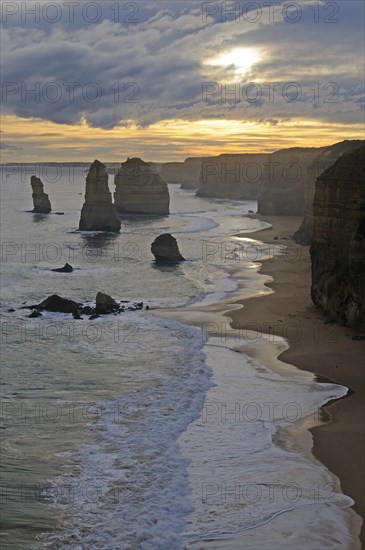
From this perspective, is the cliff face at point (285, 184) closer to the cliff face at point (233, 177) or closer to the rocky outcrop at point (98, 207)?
the rocky outcrop at point (98, 207)

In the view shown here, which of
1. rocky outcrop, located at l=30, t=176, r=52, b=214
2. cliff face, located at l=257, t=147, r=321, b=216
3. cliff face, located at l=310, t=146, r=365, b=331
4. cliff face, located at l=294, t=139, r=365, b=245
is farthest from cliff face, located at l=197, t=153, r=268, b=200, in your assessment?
cliff face, located at l=310, t=146, r=365, b=331

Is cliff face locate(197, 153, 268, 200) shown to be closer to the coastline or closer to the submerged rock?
the coastline

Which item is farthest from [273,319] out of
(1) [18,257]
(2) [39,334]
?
(1) [18,257]

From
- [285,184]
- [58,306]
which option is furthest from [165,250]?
[285,184]

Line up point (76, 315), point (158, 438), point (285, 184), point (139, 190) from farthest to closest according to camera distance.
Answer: point (285, 184) < point (139, 190) < point (76, 315) < point (158, 438)

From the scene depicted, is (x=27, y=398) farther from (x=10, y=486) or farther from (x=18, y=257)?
(x=18, y=257)

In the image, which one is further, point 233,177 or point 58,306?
point 233,177

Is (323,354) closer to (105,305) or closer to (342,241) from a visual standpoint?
(342,241)
